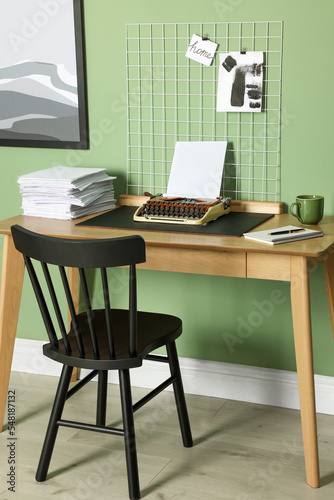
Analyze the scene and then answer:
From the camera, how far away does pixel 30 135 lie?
9.68 feet

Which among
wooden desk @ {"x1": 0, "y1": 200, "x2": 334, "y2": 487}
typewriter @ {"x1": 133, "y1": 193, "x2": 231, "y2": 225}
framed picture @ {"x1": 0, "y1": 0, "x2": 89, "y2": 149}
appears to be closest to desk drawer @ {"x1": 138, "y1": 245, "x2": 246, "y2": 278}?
wooden desk @ {"x1": 0, "y1": 200, "x2": 334, "y2": 487}

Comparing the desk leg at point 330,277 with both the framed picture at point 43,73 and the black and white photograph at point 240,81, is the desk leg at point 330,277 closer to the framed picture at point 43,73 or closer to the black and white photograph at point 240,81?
the black and white photograph at point 240,81

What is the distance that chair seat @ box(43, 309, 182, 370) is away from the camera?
2055mm

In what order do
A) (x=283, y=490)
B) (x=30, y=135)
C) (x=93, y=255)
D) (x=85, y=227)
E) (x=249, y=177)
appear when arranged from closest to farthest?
1. (x=93, y=255)
2. (x=283, y=490)
3. (x=85, y=227)
4. (x=249, y=177)
5. (x=30, y=135)

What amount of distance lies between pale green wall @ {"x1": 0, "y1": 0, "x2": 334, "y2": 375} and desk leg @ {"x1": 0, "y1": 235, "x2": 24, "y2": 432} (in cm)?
53

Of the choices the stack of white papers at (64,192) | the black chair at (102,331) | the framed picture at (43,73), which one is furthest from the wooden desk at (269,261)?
the framed picture at (43,73)

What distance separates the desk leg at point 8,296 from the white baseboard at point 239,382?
1.90 feet

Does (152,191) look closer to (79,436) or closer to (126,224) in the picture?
(126,224)

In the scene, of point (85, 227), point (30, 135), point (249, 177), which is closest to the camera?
point (85, 227)

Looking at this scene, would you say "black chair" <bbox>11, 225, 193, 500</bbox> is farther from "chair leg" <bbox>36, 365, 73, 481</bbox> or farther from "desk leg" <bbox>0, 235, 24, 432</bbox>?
"desk leg" <bbox>0, 235, 24, 432</bbox>

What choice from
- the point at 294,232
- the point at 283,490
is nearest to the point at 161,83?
the point at 294,232

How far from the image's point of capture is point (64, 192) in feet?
8.34

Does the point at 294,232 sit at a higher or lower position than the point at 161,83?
lower

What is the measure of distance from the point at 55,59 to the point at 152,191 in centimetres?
66
